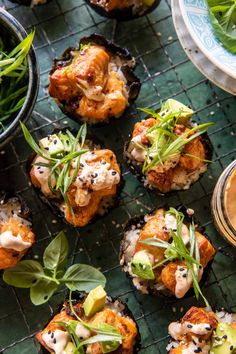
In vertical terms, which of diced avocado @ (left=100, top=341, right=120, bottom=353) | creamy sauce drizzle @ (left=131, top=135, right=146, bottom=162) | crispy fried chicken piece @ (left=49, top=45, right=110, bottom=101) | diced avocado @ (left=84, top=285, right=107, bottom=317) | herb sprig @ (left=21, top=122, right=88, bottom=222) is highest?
crispy fried chicken piece @ (left=49, top=45, right=110, bottom=101)

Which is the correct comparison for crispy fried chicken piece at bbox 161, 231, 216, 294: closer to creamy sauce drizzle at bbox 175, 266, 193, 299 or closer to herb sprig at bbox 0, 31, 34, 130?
creamy sauce drizzle at bbox 175, 266, 193, 299

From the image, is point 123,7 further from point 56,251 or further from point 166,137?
point 56,251

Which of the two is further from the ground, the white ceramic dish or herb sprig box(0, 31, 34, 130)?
herb sprig box(0, 31, 34, 130)

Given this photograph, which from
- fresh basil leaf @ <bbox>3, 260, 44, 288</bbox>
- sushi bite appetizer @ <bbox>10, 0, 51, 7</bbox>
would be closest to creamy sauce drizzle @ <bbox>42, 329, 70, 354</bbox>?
fresh basil leaf @ <bbox>3, 260, 44, 288</bbox>

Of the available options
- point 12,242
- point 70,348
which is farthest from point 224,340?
point 12,242

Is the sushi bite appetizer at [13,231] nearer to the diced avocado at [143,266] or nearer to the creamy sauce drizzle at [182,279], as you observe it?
the diced avocado at [143,266]

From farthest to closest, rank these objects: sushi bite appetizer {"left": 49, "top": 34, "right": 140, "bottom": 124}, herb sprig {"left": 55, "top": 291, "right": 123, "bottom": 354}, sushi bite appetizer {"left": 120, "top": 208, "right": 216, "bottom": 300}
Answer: sushi bite appetizer {"left": 49, "top": 34, "right": 140, "bottom": 124} < sushi bite appetizer {"left": 120, "top": 208, "right": 216, "bottom": 300} < herb sprig {"left": 55, "top": 291, "right": 123, "bottom": 354}

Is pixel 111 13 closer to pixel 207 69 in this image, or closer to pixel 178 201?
pixel 207 69

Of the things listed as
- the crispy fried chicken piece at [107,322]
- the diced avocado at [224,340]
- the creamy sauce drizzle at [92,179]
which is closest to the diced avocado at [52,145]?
the creamy sauce drizzle at [92,179]
